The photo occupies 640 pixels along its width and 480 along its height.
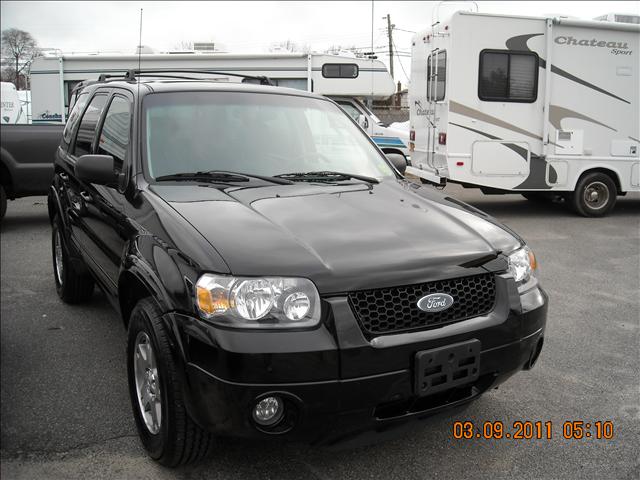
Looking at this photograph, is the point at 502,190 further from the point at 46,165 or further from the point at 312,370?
the point at 312,370

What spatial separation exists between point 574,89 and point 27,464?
9.85 m

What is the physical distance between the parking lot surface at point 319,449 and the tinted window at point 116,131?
138 centimetres

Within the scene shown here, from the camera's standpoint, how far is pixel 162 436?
276cm

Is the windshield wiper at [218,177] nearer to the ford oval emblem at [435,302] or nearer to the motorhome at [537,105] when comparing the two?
the ford oval emblem at [435,302]

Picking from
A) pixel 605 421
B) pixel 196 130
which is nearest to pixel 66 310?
pixel 196 130

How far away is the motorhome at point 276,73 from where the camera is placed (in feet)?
45.5

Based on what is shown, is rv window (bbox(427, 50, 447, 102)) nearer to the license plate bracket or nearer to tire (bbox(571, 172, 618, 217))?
tire (bbox(571, 172, 618, 217))

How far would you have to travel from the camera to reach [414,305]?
Result: 8.66 feet

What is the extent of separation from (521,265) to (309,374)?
1326 mm

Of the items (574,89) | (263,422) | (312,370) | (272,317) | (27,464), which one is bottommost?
(27,464)

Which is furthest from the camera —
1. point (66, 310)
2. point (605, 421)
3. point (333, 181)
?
point (66, 310)

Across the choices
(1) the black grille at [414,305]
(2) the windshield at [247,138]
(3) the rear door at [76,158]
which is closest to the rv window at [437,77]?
(2) the windshield at [247,138]

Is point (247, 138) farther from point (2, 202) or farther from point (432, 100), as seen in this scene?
point (432, 100)

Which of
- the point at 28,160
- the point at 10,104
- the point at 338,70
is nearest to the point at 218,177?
the point at 28,160
